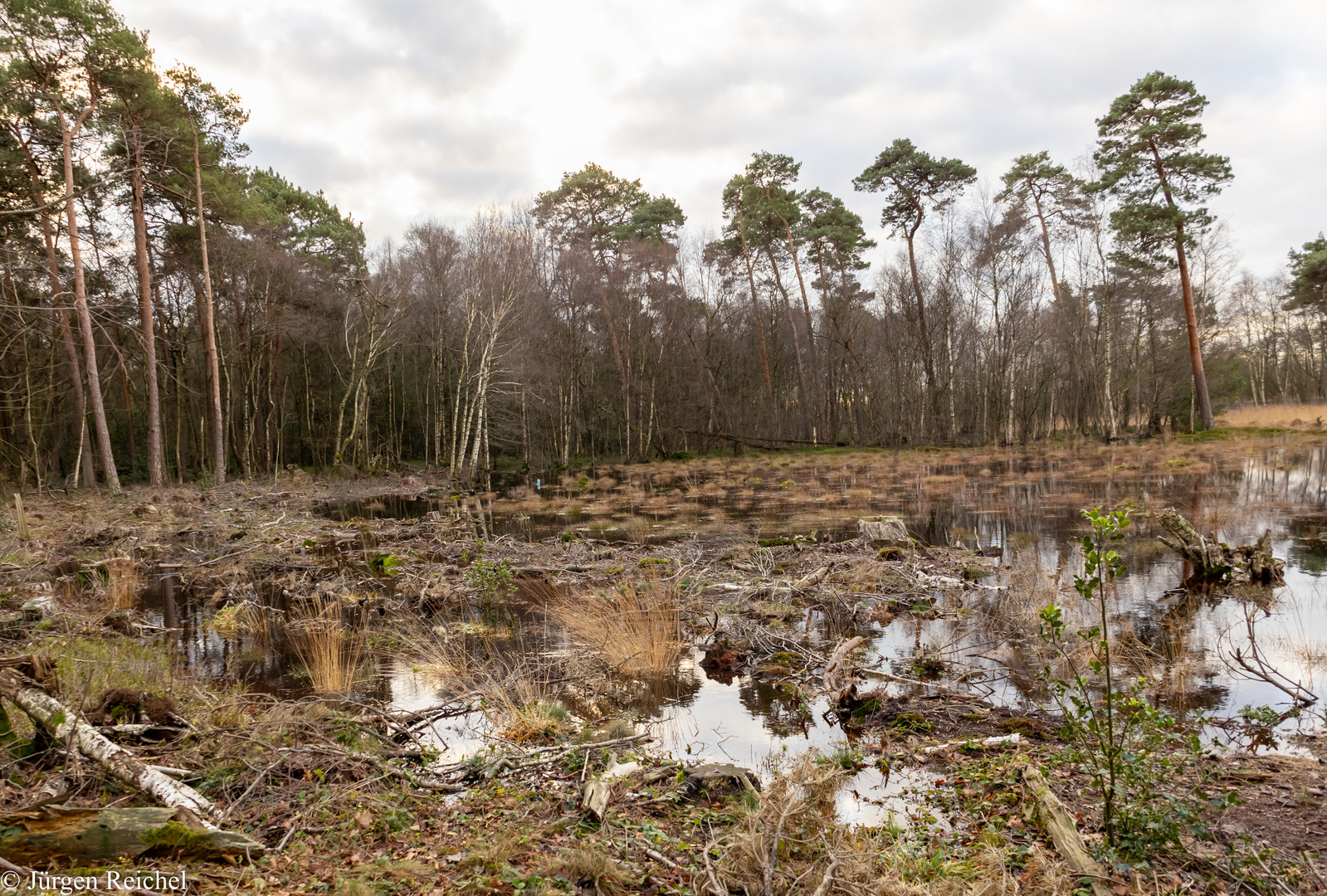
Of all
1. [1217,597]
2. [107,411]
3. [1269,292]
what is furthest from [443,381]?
[1269,292]

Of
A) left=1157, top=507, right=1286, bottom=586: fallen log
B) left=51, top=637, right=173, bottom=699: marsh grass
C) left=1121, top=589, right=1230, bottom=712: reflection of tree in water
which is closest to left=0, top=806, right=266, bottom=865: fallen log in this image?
left=51, top=637, right=173, bottom=699: marsh grass

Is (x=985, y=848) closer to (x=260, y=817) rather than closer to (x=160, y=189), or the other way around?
(x=260, y=817)

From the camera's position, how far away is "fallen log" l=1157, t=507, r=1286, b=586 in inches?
335

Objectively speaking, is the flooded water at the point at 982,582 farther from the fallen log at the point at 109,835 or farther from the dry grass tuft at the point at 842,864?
the fallen log at the point at 109,835

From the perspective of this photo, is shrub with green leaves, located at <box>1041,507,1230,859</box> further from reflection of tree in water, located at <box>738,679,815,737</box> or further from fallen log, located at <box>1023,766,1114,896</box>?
reflection of tree in water, located at <box>738,679,815,737</box>

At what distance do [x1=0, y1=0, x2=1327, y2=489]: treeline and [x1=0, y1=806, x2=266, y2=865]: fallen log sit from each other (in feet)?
65.7

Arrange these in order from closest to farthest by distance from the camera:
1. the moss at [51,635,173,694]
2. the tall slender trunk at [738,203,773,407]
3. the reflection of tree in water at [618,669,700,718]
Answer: the moss at [51,635,173,694], the reflection of tree in water at [618,669,700,718], the tall slender trunk at [738,203,773,407]

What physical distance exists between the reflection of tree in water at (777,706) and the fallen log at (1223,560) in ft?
20.6

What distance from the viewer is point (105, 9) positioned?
1589 cm

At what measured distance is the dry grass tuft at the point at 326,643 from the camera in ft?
20.1

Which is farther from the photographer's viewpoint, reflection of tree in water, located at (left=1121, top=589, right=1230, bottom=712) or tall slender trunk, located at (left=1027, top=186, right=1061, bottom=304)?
tall slender trunk, located at (left=1027, top=186, right=1061, bottom=304)

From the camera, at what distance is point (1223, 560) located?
8.70m

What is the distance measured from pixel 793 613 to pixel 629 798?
15.6ft

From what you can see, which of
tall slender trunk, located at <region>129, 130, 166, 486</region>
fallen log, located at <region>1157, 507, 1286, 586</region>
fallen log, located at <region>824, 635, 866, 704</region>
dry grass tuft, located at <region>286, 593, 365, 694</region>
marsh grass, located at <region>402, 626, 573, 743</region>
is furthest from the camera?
tall slender trunk, located at <region>129, 130, 166, 486</region>
